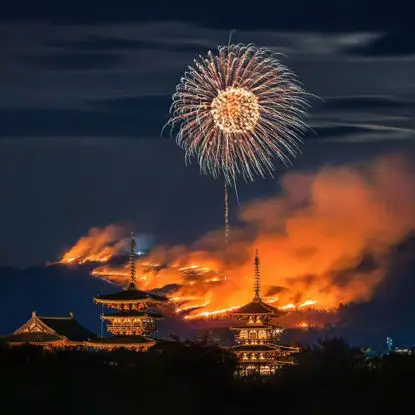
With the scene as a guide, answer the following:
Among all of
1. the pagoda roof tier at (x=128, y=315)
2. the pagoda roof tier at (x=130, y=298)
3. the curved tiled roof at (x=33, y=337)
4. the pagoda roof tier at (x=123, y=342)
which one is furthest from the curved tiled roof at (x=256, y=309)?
the curved tiled roof at (x=33, y=337)

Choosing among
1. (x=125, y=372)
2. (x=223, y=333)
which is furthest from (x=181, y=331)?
(x=125, y=372)

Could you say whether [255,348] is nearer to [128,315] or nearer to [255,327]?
[255,327]

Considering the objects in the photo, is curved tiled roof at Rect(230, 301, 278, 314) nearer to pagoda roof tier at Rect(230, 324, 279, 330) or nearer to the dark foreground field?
pagoda roof tier at Rect(230, 324, 279, 330)

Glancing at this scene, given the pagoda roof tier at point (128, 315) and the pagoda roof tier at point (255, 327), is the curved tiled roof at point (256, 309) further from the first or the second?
the pagoda roof tier at point (128, 315)

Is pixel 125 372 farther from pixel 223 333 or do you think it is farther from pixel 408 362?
pixel 223 333

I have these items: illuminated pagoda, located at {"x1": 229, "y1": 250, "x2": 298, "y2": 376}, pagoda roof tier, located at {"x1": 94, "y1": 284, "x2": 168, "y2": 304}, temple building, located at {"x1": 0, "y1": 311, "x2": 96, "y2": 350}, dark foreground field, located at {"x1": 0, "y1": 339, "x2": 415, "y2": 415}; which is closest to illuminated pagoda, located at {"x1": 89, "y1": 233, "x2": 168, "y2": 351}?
pagoda roof tier, located at {"x1": 94, "y1": 284, "x2": 168, "y2": 304}

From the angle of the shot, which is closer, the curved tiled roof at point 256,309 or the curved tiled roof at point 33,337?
the curved tiled roof at point 33,337

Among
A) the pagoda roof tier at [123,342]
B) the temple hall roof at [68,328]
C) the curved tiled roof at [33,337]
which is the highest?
the temple hall roof at [68,328]

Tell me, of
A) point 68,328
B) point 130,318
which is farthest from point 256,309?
point 68,328
